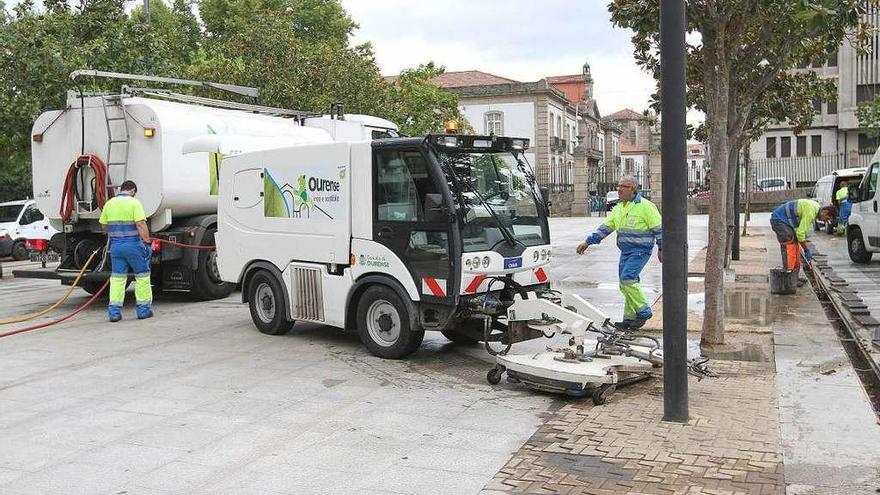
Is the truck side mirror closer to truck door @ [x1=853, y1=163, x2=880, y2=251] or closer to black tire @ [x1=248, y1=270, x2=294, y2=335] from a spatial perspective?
truck door @ [x1=853, y1=163, x2=880, y2=251]

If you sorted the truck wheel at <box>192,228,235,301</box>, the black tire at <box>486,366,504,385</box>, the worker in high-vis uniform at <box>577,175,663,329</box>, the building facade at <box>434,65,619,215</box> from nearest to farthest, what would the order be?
the black tire at <box>486,366,504,385</box> < the worker in high-vis uniform at <box>577,175,663,329</box> < the truck wheel at <box>192,228,235,301</box> < the building facade at <box>434,65,619,215</box>

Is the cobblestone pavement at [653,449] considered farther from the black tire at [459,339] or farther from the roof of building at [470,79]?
the roof of building at [470,79]

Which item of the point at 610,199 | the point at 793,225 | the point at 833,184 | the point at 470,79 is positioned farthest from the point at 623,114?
the point at 793,225

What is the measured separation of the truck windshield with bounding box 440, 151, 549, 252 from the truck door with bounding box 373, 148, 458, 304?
239 millimetres

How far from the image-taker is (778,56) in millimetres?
8664

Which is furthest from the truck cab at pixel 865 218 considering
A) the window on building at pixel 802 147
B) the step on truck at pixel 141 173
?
the window on building at pixel 802 147

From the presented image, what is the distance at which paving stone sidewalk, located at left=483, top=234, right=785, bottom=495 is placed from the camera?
4840mm

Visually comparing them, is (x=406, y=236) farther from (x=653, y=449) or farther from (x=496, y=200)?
(x=653, y=449)

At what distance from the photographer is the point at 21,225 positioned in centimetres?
2405

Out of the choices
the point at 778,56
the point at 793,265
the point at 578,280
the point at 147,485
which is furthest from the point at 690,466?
the point at 578,280

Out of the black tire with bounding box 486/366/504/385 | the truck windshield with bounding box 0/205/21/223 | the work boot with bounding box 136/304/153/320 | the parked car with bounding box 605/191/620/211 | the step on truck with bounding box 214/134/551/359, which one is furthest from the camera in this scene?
the parked car with bounding box 605/191/620/211

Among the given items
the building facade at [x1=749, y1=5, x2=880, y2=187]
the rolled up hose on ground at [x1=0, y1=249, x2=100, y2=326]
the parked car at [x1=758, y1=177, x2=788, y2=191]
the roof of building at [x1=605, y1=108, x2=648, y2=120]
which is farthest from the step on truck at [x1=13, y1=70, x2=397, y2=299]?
the roof of building at [x1=605, y1=108, x2=648, y2=120]

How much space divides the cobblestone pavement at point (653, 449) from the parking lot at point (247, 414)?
0.86 feet

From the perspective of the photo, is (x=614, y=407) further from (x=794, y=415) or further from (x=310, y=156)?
(x=310, y=156)
